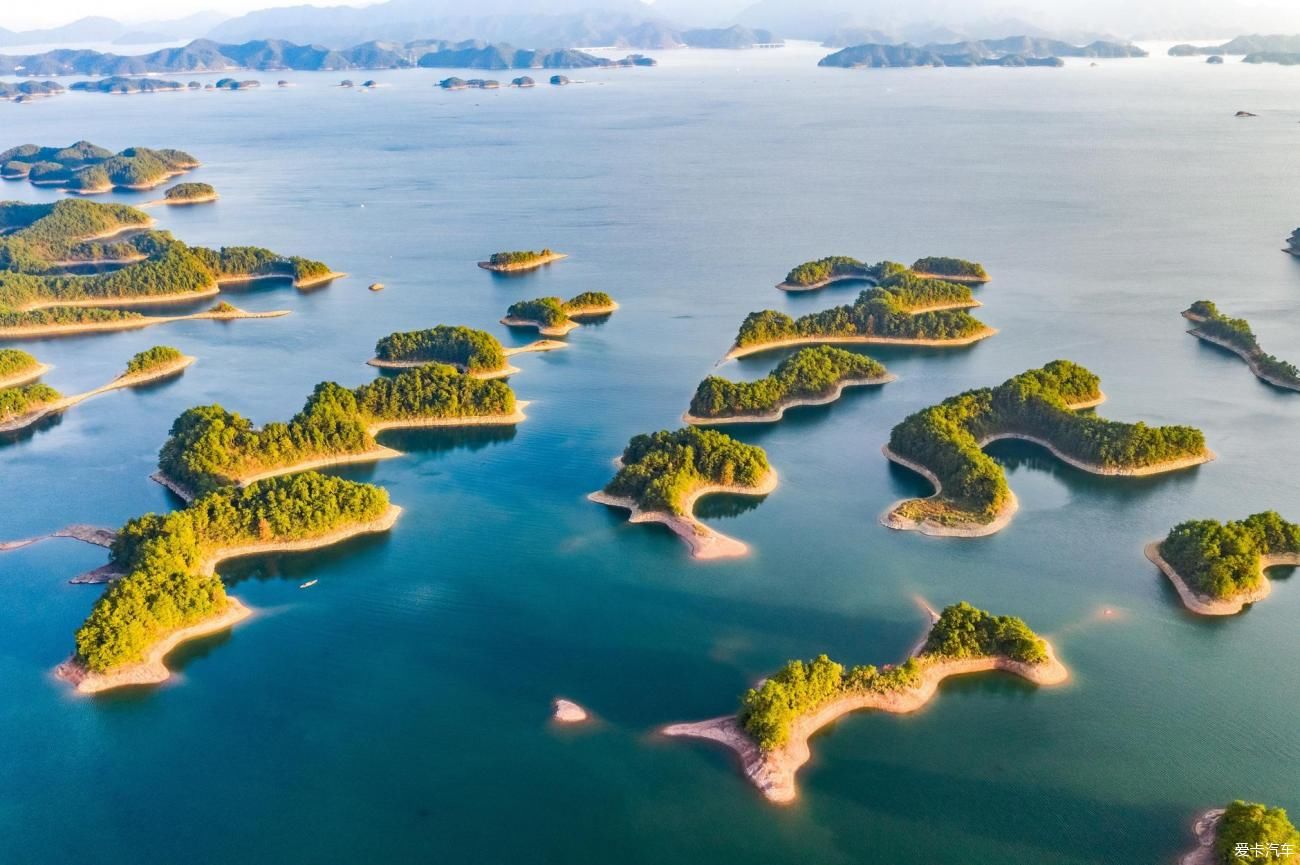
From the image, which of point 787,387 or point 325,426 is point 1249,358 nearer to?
point 787,387

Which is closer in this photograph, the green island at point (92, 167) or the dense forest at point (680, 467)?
the dense forest at point (680, 467)

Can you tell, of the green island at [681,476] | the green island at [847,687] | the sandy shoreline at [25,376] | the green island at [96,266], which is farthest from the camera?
the green island at [96,266]

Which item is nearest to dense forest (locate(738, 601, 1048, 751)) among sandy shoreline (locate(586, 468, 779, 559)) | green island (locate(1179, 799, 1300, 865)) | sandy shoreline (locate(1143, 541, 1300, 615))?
sandy shoreline (locate(1143, 541, 1300, 615))

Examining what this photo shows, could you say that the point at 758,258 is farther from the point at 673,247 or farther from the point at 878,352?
the point at 878,352

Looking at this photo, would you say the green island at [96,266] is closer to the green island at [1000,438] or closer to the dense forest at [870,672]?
the green island at [1000,438]

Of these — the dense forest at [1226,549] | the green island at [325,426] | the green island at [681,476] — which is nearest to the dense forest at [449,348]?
the green island at [325,426]
